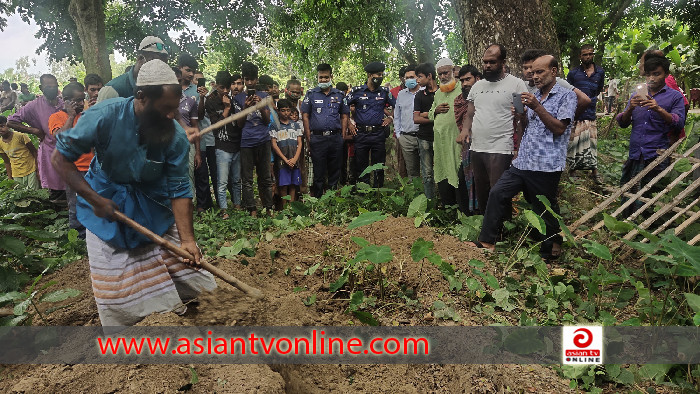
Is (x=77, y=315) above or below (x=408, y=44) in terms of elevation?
below

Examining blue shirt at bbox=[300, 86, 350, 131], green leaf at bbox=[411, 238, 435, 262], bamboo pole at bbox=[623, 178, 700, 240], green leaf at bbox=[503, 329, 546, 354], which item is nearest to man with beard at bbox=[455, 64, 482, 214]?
bamboo pole at bbox=[623, 178, 700, 240]

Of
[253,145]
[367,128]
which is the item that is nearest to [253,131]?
[253,145]

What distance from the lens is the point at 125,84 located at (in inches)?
118

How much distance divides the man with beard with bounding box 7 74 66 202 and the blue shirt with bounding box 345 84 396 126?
372cm

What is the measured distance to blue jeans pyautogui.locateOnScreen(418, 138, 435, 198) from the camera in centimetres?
518

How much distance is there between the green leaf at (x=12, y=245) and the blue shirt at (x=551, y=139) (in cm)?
373

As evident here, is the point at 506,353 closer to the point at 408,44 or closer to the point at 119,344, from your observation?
the point at 119,344

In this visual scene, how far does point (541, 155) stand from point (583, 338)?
1.51 metres

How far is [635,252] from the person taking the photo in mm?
3898

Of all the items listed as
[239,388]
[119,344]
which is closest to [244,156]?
[119,344]

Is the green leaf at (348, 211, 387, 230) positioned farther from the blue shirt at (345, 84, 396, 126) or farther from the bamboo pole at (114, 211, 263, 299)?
the blue shirt at (345, 84, 396, 126)

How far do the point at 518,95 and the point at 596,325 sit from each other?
182cm

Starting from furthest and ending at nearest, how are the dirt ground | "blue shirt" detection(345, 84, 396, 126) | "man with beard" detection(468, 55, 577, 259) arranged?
"blue shirt" detection(345, 84, 396, 126) → "man with beard" detection(468, 55, 577, 259) → the dirt ground

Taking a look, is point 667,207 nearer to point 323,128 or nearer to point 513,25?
point 513,25
